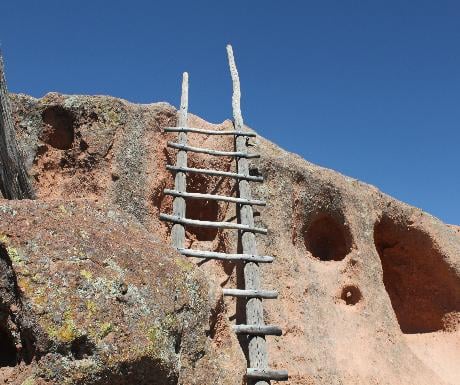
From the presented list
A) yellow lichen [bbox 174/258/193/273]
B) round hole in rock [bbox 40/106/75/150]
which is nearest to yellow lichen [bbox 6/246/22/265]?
yellow lichen [bbox 174/258/193/273]

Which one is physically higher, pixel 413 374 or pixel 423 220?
pixel 423 220

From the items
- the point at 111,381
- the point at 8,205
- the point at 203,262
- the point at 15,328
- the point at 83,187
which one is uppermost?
the point at 83,187

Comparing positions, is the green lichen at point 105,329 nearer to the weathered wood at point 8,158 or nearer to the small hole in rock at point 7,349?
the small hole in rock at point 7,349

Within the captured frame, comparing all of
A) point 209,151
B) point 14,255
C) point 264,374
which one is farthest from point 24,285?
point 209,151

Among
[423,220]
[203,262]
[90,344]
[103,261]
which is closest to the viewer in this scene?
[90,344]

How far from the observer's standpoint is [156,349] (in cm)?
314

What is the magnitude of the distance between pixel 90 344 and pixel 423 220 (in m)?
8.13

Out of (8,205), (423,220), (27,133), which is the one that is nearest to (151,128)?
(27,133)

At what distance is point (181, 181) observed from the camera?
21.6 ft

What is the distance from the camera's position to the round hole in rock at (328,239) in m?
8.66

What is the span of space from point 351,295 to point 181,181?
3.19m

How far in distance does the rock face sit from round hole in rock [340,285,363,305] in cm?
2

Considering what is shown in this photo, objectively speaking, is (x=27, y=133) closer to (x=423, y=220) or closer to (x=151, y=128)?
(x=151, y=128)

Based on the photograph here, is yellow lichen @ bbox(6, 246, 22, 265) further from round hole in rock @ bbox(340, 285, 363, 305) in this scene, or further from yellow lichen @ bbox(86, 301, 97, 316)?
round hole in rock @ bbox(340, 285, 363, 305)
